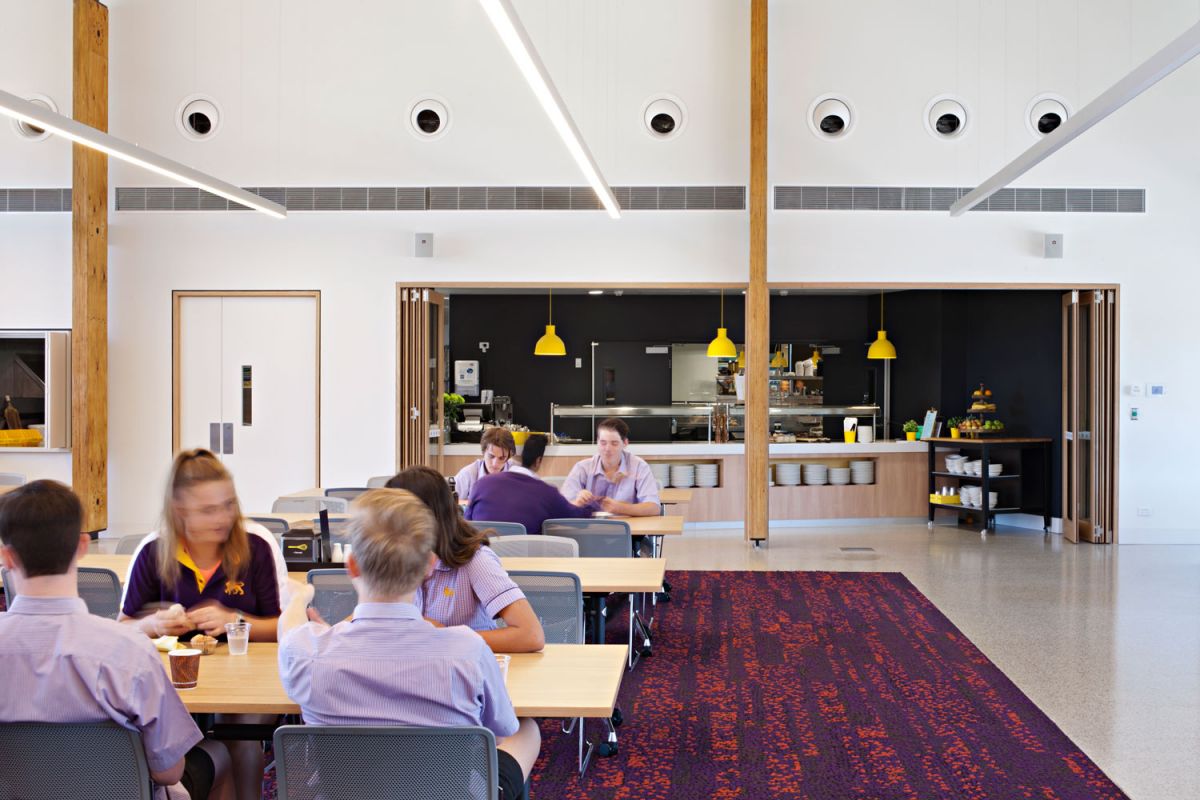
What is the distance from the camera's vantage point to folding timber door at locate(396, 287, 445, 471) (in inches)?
405

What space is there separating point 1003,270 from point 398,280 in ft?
19.1

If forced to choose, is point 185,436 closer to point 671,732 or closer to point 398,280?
Result: point 398,280

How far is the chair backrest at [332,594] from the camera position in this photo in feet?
12.6

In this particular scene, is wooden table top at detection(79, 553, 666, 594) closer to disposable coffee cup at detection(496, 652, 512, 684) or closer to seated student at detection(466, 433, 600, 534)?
seated student at detection(466, 433, 600, 534)

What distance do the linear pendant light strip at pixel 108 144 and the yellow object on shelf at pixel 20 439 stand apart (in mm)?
3140

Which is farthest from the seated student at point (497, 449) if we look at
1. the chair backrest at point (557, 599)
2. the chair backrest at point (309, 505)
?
the chair backrest at point (557, 599)

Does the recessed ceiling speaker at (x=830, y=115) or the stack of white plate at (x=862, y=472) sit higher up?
the recessed ceiling speaker at (x=830, y=115)

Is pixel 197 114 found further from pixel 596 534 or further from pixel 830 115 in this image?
pixel 596 534

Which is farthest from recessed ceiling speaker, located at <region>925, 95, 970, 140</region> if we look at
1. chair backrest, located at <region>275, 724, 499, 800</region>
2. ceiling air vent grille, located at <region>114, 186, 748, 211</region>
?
chair backrest, located at <region>275, 724, 499, 800</region>

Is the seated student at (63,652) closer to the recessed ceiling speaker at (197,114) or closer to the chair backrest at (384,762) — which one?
the chair backrest at (384,762)

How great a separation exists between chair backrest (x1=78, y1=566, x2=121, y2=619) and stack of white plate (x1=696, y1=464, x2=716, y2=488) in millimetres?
7634

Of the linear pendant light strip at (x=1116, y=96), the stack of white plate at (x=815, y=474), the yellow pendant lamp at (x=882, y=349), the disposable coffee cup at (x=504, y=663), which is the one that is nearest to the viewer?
the disposable coffee cup at (x=504, y=663)

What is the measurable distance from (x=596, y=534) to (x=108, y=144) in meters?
4.17

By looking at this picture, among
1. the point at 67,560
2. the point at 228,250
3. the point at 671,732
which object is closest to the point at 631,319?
the point at 228,250
